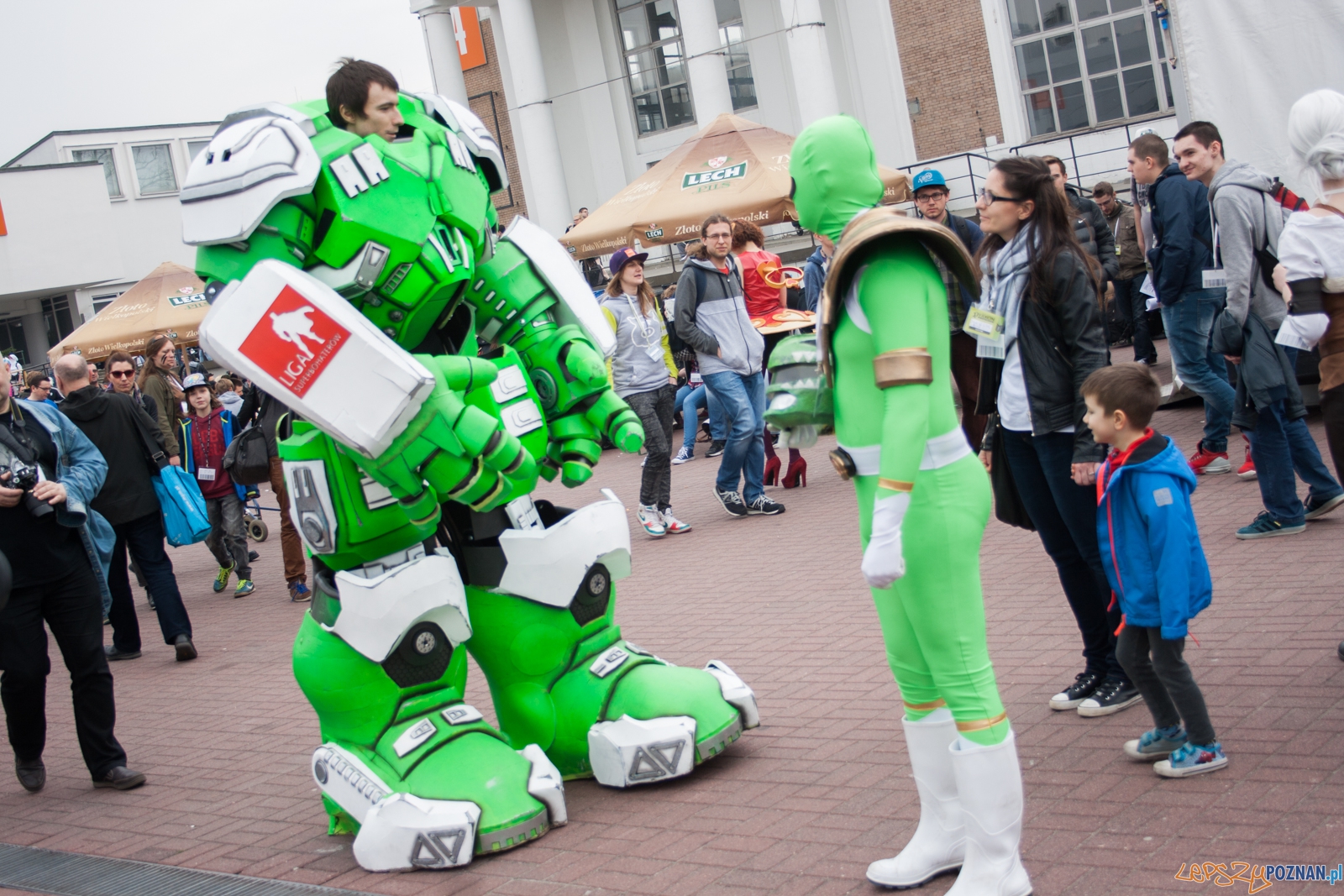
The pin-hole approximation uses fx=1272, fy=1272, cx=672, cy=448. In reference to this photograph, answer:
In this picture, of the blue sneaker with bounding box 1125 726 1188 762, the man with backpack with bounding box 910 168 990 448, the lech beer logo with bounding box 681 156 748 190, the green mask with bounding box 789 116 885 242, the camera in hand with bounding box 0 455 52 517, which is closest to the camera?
the green mask with bounding box 789 116 885 242

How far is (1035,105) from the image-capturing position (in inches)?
972

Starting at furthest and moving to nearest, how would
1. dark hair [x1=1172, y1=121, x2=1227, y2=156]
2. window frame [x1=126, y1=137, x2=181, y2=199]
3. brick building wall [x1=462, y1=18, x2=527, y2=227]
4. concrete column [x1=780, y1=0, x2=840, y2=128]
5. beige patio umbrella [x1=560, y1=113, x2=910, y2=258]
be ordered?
window frame [x1=126, y1=137, x2=181, y2=199] → brick building wall [x1=462, y1=18, x2=527, y2=227] → concrete column [x1=780, y1=0, x2=840, y2=128] → beige patio umbrella [x1=560, y1=113, x2=910, y2=258] → dark hair [x1=1172, y1=121, x2=1227, y2=156]

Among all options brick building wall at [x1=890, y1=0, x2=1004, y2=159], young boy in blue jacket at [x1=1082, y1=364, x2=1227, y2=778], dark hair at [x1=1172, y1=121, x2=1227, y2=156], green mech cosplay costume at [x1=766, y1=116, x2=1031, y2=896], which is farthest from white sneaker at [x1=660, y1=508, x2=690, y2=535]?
brick building wall at [x1=890, y1=0, x2=1004, y2=159]

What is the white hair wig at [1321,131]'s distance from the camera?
394cm

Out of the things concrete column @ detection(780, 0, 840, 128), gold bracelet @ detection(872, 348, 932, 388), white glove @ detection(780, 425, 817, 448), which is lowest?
white glove @ detection(780, 425, 817, 448)

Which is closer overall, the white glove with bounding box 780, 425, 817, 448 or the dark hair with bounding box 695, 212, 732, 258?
the white glove with bounding box 780, 425, 817, 448

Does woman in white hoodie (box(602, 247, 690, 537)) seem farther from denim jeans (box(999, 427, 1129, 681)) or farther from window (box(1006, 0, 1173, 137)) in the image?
window (box(1006, 0, 1173, 137))

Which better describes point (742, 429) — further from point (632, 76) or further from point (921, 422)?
point (632, 76)

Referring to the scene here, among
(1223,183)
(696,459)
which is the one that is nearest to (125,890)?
(1223,183)

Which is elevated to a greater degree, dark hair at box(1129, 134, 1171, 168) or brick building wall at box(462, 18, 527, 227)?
brick building wall at box(462, 18, 527, 227)

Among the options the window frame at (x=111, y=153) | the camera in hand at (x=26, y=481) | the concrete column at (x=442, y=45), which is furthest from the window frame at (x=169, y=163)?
the camera in hand at (x=26, y=481)

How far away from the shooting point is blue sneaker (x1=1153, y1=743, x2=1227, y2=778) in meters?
3.61

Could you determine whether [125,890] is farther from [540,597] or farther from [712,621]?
[712,621]

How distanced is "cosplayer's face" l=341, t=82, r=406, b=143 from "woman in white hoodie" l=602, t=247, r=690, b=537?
16.2 ft
